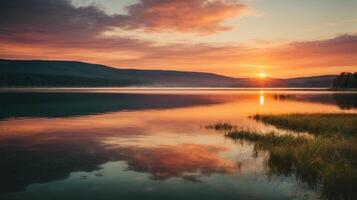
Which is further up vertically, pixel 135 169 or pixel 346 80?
pixel 346 80

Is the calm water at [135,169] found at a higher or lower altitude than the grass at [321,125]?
lower

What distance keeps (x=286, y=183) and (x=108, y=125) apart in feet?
86.1

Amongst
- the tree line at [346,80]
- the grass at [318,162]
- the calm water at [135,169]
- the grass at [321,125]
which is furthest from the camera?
the tree line at [346,80]

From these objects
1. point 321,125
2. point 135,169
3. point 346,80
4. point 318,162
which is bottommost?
point 135,169

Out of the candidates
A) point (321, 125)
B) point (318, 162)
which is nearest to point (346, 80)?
point (321, 125)

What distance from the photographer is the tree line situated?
532ft

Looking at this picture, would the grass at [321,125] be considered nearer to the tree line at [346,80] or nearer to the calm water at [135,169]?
the calm water at [135,169]

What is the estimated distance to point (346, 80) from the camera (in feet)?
554

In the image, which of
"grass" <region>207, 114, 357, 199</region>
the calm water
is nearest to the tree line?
"grass" <region>207, 114, 357, 199</region>

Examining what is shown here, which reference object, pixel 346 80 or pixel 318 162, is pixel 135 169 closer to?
pixel 318 162

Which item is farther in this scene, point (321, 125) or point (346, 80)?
point (346, 80)

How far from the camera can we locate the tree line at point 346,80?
532 feet

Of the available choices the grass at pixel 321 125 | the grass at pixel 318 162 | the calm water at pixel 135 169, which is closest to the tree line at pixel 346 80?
the grass at pixel 321 125

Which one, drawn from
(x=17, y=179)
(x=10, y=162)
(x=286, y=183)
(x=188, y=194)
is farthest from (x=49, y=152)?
(x=286, y=183)
